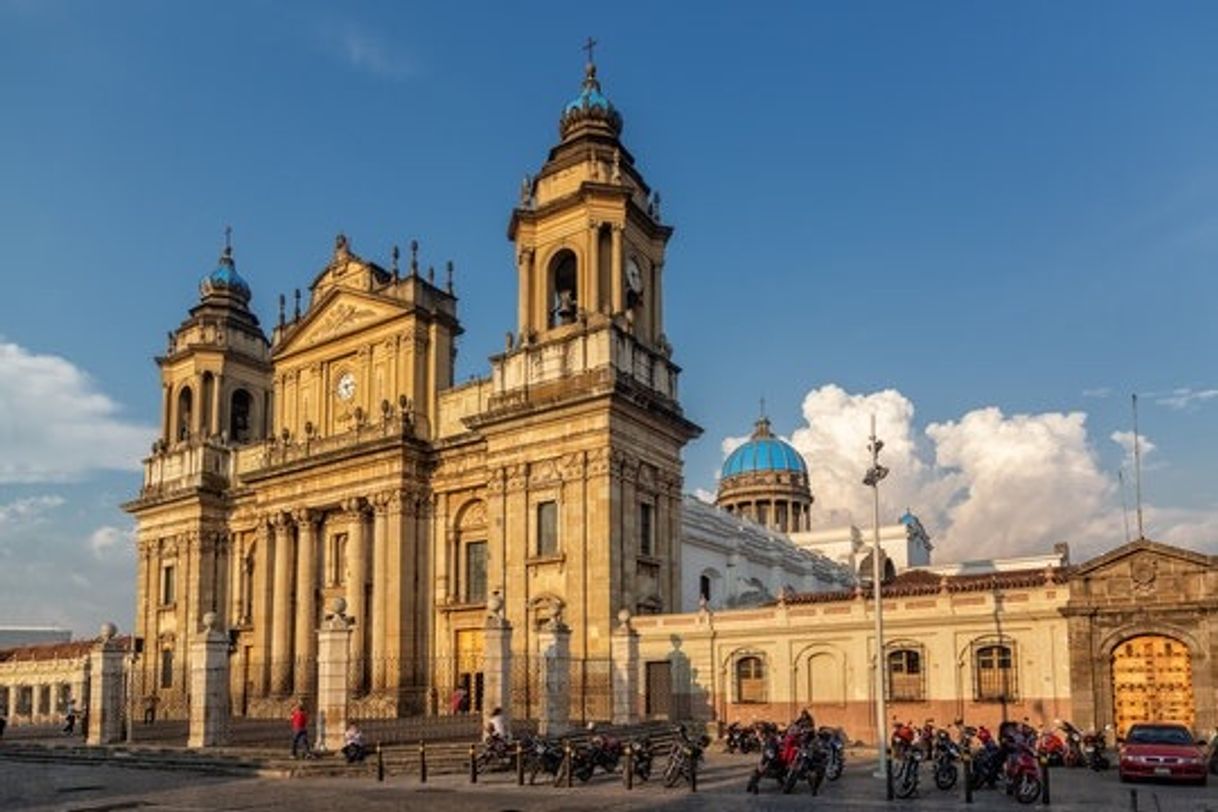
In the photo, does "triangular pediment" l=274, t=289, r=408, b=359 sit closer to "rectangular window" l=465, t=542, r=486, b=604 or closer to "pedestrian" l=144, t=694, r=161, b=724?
"rectangular window" l=465, t=542, r=486, b=604

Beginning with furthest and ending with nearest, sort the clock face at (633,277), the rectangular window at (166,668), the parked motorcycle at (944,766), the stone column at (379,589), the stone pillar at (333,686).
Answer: the rectangular window at (166,668) < the stone column at (379,589) < the clock face at (633,277) < the stone pillar at (333,686) < the parked motorcycle at (944,766)

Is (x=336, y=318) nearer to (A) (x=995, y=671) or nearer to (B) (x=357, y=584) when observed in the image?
(B) (x=357, y=584)

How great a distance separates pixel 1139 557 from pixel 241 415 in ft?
145

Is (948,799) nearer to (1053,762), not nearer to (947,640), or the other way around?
(1053,762)

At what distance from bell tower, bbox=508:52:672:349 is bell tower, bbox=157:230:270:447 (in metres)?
20.8

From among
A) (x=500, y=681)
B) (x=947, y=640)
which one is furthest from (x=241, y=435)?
(x=947, y=640)

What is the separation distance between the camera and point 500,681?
29766 millimetres

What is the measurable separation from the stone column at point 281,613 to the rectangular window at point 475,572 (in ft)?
29.9

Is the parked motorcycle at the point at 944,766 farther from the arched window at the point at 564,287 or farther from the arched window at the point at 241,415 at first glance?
the arched window at the point at 241,415

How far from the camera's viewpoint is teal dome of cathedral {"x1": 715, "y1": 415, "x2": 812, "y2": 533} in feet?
250

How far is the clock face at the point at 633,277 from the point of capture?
1647 inches

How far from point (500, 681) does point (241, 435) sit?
3348 centimetres

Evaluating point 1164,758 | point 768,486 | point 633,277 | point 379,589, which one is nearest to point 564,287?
point 633,277

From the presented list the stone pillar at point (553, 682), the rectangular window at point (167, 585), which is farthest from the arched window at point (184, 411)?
the stone pillar at point (553, 682)
